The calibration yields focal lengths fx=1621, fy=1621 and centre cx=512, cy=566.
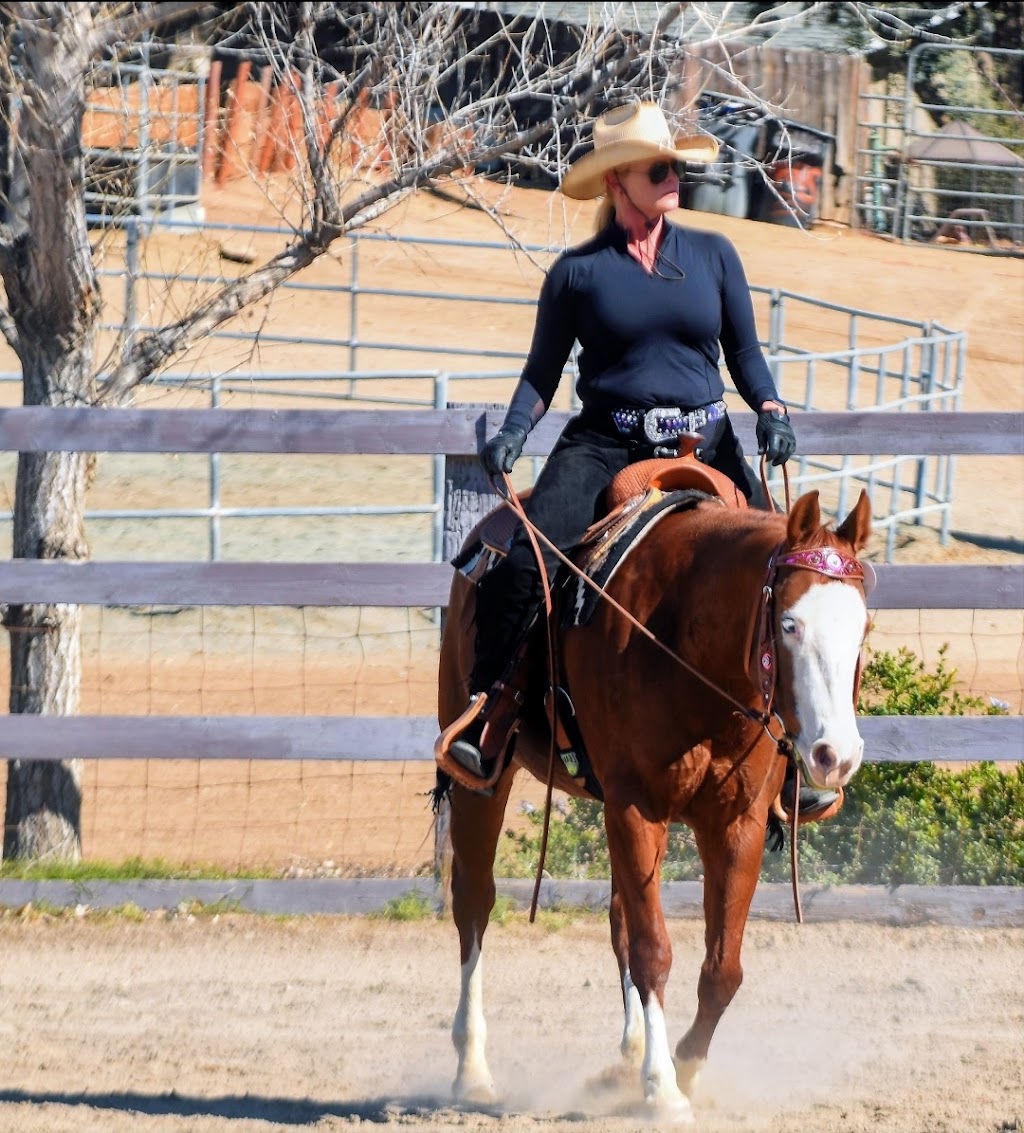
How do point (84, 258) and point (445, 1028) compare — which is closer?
point (445, 1028)

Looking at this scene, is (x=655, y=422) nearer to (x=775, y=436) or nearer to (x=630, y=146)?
(x=775, y=436)

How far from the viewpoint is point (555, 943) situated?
5895 millimetres

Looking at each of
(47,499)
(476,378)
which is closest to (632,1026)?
(47,499)

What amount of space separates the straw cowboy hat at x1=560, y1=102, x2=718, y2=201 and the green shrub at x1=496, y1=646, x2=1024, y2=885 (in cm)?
270

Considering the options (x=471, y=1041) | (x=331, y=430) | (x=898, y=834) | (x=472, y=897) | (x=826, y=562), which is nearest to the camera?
(x=826, y=562)

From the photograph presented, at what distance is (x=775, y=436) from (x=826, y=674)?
1067 mm

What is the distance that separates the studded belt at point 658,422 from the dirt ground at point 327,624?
1645 millimetres

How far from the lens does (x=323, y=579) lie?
5.91m

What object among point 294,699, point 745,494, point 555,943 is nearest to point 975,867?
point 555,943

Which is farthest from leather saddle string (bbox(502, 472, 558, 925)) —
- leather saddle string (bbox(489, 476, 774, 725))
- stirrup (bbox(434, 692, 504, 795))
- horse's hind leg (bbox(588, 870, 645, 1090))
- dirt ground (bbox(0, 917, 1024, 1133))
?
dirt ground (bbox(0, 917, 1024, 1133))

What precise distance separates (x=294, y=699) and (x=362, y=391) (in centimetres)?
846

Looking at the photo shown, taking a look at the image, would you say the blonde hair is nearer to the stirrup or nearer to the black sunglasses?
the black sunglasses

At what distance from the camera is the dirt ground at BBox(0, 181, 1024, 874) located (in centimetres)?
768

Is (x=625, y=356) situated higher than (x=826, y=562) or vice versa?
(x=625, y=356)
